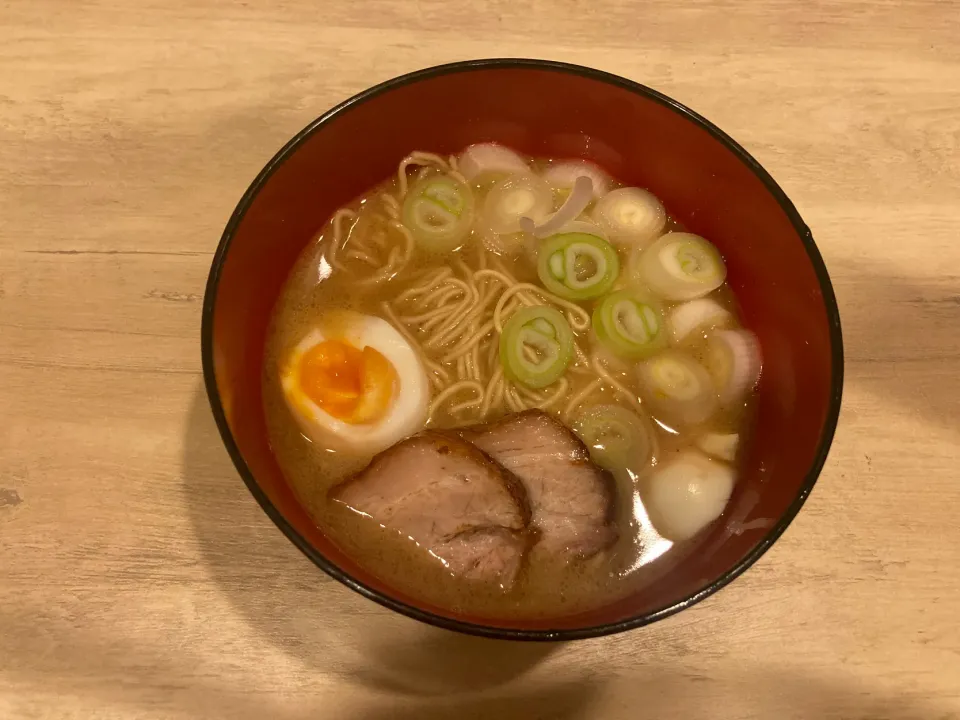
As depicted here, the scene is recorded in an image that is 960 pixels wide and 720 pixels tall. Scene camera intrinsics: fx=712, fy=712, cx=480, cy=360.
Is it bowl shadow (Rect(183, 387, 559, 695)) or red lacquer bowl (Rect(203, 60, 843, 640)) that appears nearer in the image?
red lacquer bowl (Rect(203, 60, 843, 640))

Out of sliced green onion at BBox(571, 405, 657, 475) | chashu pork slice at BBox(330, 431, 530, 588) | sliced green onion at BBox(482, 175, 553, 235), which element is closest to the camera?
chashu pork slice at BBox(330, 431, 530, 588)

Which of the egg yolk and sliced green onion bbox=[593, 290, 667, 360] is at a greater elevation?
sliced green onion bbox=[593, 290, 667, 360]

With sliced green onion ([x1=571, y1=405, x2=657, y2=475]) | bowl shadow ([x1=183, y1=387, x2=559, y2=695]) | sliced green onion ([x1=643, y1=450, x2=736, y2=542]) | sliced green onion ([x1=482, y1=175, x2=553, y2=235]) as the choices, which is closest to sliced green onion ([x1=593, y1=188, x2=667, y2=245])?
sliced green onion ([x1=482, y1=175, x2=553, y2=235])

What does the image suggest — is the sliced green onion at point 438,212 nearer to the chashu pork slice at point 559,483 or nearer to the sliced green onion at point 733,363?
the chashu pork slice at point 559,483

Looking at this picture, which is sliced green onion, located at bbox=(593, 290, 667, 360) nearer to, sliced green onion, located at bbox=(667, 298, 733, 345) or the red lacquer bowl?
sliced green onion, located at bbox=(667, 298, 733, 345)

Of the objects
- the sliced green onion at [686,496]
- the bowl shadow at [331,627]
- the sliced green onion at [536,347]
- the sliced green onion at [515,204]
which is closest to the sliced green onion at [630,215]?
the sliced green onion at [515,204]

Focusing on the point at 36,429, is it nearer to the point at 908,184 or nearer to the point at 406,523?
the point at 406,523

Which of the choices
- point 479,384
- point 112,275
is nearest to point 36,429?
point 112,275

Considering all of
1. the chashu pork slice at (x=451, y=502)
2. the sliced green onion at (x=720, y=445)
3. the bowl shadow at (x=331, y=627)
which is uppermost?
the sliced green onion at (x=720, y=445)
